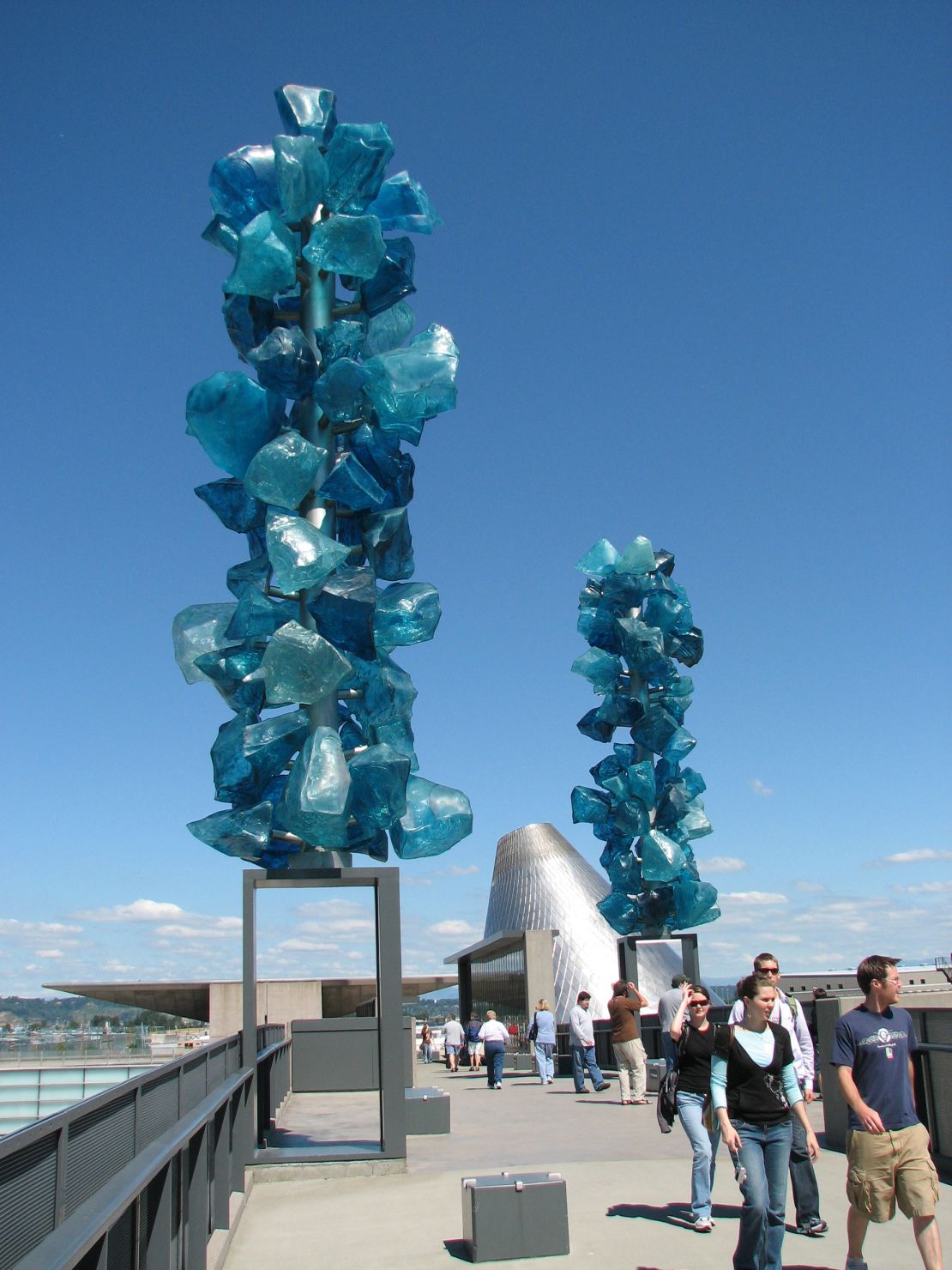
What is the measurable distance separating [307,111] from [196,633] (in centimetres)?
512

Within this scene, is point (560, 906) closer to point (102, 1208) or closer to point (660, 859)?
point (660, 859)

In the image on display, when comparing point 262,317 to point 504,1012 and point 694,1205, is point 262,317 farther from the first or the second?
point 504,1012

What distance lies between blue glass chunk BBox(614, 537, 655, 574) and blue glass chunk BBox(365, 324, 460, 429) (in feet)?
34.0

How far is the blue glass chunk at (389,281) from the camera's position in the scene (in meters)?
11.2

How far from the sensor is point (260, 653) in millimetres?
10938

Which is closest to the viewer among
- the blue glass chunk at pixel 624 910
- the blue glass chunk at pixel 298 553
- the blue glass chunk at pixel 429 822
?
the blue glass chunk at pixel 298 553

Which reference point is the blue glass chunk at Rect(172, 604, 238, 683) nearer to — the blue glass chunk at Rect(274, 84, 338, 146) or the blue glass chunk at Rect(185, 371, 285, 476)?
the blue glass chunk at Rect(185, 371, 285, 476)

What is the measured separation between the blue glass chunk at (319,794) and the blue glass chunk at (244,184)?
506cm

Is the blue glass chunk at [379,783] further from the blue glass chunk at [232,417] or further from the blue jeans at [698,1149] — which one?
the blue jeans at [698,1149]

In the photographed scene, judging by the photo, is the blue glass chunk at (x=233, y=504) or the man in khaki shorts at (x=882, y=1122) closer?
the man in khaki shorts at (x=882, y=1122)

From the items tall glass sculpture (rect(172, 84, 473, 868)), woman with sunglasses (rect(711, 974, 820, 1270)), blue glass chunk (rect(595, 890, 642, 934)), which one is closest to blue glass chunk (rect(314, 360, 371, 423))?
tall glass sculpture (rect(172, 84, 473, 868))

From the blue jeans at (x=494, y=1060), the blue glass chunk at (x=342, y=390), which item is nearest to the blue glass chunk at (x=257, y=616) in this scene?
the blue glass chunk at (x=342, y=390)

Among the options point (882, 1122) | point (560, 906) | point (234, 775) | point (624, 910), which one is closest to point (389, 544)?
point (234, 775)

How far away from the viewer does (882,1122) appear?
5.42 meters
